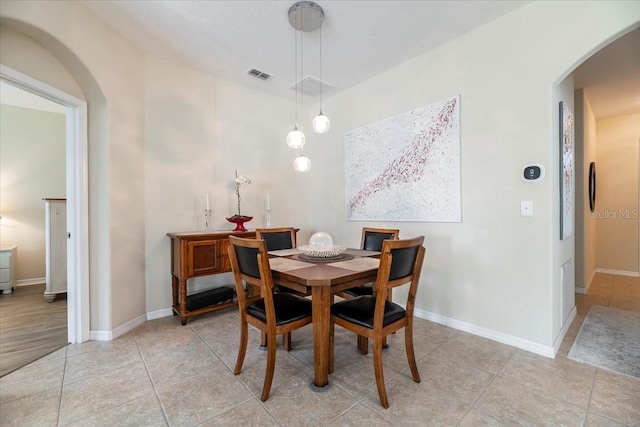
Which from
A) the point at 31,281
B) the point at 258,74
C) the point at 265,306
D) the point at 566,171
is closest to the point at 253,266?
the point at 265,306

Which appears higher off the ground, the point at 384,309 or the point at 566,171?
the point at 566,171

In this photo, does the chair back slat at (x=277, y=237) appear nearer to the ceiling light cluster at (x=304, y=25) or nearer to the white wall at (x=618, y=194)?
the ceiling light cluster at (x=304, y=25)

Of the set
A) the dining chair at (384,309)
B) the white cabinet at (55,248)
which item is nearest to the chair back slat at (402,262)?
the dining chair at (384,309)

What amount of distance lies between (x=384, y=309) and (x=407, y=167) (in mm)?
1790

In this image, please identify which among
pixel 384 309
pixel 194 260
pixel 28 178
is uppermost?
pixel 28 178

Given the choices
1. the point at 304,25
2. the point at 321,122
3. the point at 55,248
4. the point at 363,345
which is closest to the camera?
the point at 363,345

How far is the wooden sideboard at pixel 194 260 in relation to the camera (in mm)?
2639

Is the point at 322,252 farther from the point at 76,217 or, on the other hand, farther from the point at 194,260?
the point at 76,217

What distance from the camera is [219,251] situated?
9.35 feet

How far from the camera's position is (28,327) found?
2586mm

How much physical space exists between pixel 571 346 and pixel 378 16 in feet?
10.2

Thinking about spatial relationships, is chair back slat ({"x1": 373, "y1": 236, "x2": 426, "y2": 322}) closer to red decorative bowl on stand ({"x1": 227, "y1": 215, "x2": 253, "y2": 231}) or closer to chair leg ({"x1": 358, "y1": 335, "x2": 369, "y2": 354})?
chair leg ({"x1": 358, "y1": 335, "x2": 369, "y2": 354})

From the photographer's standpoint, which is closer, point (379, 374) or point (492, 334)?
point (379, 374)

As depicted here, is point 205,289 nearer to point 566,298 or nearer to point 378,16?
point 378,16
